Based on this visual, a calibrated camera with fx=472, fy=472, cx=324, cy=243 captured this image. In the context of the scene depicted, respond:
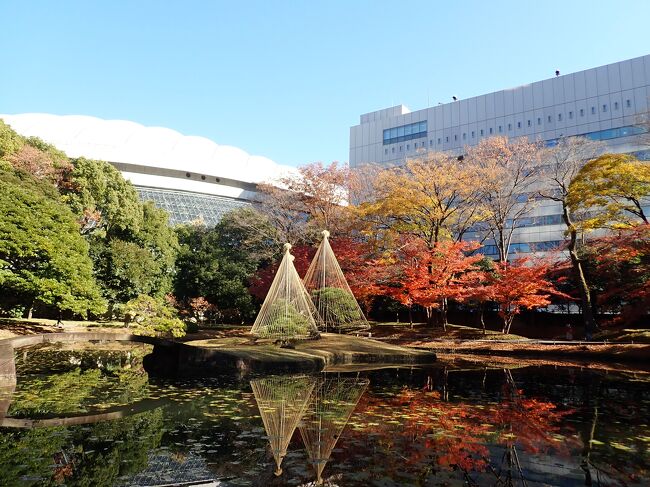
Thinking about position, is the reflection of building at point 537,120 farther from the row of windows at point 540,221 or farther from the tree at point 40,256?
the tree at point 40,256

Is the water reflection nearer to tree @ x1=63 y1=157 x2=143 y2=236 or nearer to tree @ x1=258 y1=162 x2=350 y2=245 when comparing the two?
tree @ x1=258 y1=162 x2=350 y2=245

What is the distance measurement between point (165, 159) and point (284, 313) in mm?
41969

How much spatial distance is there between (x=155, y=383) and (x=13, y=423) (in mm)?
4075

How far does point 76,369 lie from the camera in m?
12.8

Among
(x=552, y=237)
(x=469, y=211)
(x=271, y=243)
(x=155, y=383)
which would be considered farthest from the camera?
(x=552, y=237)

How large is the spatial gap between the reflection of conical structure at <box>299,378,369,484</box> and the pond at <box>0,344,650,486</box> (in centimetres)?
2

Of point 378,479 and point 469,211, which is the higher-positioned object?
Result: point 469,211

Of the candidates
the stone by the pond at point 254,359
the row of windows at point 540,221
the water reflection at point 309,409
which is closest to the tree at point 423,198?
the stone by the pond at point 254,359

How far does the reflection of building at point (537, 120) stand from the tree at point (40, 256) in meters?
26.5

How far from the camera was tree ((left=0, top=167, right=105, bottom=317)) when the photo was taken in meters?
16.6

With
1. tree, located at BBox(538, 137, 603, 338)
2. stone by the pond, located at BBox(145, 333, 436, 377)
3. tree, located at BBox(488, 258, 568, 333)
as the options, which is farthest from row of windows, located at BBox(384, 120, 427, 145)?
stone by the pond, located at BBox(145, 333, 436, 377)

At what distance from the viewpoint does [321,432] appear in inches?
245

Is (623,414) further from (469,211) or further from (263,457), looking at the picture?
(469,211)

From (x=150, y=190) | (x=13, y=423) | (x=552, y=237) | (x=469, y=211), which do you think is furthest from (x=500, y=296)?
(x=150, y=190)
